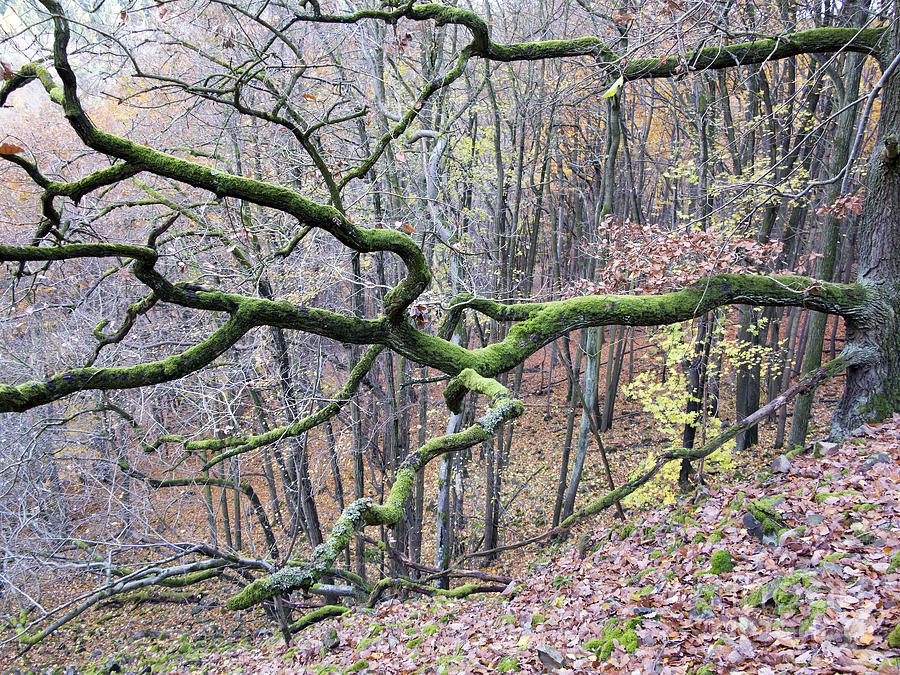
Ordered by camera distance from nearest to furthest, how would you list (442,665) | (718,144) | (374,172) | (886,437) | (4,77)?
(4,77)
(442,665)
(886,437)
(374,172)
(718,144)

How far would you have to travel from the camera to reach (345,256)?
22.0 feet

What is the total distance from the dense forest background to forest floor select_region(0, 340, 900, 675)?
→ 77 cm

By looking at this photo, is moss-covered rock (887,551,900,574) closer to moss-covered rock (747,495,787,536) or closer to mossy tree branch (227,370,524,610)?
moss-covered rock (747,495,787,536)

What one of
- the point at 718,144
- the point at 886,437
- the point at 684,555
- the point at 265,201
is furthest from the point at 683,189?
the point at 265,201

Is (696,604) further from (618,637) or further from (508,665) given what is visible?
(508,665)

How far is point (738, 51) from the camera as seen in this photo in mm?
5402

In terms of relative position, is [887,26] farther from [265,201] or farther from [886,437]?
[265,201]

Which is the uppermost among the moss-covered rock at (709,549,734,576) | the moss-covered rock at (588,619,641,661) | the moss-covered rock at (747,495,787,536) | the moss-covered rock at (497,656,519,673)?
the moss-covered rock at (747,495,787,536)

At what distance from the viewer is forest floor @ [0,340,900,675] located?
2713 mm

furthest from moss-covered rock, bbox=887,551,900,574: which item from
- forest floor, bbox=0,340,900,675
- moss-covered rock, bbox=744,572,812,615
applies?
moss-covered rock, bbox=744,572,812,615

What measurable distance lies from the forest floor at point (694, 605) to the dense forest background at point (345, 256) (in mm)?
771

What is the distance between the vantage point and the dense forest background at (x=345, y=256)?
150 inches

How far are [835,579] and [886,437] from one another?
2.85 meters

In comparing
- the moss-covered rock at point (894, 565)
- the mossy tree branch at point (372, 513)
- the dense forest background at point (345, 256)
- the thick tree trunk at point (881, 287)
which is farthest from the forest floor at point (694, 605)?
the mossy tree branch at point (372, 513)
